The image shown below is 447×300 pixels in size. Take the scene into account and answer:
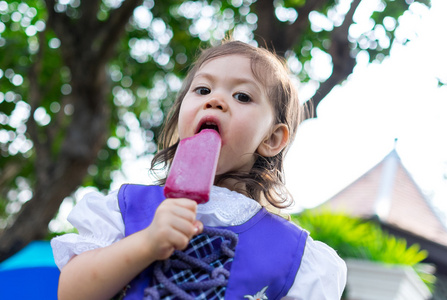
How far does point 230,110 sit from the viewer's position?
5.57 feet

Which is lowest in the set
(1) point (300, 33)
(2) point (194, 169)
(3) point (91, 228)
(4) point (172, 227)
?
(3) point (91, 228)

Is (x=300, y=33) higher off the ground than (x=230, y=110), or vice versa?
(x=300, y=33)

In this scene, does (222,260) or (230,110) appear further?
(230,110)

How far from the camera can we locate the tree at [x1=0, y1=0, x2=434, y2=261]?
418 cm

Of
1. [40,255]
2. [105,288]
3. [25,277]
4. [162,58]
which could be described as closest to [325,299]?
[105,288]

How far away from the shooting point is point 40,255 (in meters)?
3.03

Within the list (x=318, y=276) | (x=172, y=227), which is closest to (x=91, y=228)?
(x=172, y=227)

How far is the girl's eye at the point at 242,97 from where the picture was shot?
1.76 metres

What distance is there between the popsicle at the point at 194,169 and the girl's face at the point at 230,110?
0.14m

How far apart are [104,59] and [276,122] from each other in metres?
5.62

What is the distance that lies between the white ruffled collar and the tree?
7.31ft

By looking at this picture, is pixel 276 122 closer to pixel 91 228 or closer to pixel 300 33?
pixel 91 228

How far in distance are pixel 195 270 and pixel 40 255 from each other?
1.84 m

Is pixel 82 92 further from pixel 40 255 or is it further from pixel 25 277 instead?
pixel 25 277
